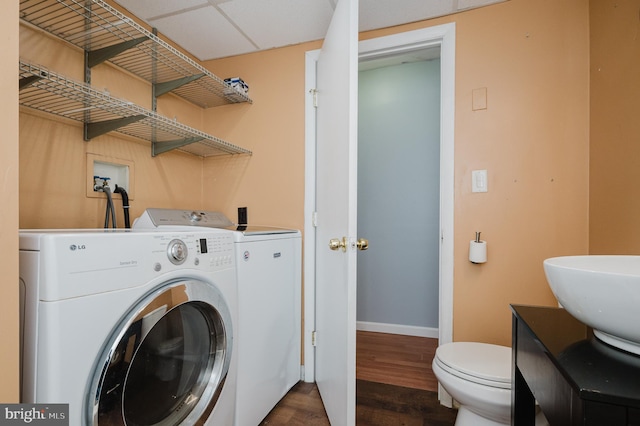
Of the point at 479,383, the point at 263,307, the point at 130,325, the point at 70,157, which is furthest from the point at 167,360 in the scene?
the point at 479,383

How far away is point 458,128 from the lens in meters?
1.62

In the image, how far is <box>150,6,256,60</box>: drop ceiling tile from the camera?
5.34 ft

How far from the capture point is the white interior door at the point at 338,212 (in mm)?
1158

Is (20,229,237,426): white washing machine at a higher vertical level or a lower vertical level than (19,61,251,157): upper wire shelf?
lower

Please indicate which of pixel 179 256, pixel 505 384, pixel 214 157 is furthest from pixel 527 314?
pixel 214 157

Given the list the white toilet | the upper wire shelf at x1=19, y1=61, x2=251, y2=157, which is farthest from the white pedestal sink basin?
the upper wire shelf at x1=19, y1=61, x2=251, y2=157

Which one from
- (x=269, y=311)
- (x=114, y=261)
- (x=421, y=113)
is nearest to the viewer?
(x=114, y=261)

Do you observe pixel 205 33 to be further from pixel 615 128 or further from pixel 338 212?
pixel 615 128

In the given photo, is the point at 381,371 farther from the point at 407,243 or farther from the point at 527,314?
the point at 527,314

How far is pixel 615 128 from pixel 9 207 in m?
2.02

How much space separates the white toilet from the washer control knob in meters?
1.10

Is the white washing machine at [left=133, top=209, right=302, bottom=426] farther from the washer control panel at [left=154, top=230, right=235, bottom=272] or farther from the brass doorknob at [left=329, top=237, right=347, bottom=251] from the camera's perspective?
the brass doorknob at [left=329, top=237, right=347, bottom=251]

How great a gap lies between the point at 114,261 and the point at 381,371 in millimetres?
1793

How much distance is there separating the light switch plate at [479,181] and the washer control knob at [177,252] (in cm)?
145
